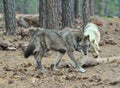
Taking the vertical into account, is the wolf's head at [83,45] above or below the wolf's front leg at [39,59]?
above

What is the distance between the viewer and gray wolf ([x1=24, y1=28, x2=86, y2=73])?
30.7 feet

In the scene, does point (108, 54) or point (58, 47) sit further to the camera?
point (108, 54)

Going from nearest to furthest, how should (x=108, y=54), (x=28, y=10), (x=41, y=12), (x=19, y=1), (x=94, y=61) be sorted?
(x=94, y=61) → (x=108, y=54) → (x=41, y=12) → (x=19, y=1) → (x=28, y=10)

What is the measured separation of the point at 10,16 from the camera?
1638 centimetres

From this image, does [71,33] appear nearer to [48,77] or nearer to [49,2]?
[48,77]

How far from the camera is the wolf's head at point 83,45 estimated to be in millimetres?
9321

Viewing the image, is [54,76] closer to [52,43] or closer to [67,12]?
→ [52,43]

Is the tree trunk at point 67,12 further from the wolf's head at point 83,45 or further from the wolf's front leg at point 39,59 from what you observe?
the wolf's front leg at point 39,59

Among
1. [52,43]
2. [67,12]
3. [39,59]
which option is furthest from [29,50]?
[67,12]

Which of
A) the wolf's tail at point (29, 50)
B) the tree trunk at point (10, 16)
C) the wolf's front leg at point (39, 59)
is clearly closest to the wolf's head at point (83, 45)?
the wolf's front leg at point (39, 59)

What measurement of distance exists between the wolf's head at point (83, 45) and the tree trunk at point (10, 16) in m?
7.43

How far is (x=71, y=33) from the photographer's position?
31.3ft

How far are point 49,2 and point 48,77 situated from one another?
5.17 m

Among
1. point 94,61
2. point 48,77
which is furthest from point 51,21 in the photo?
point 48,77
